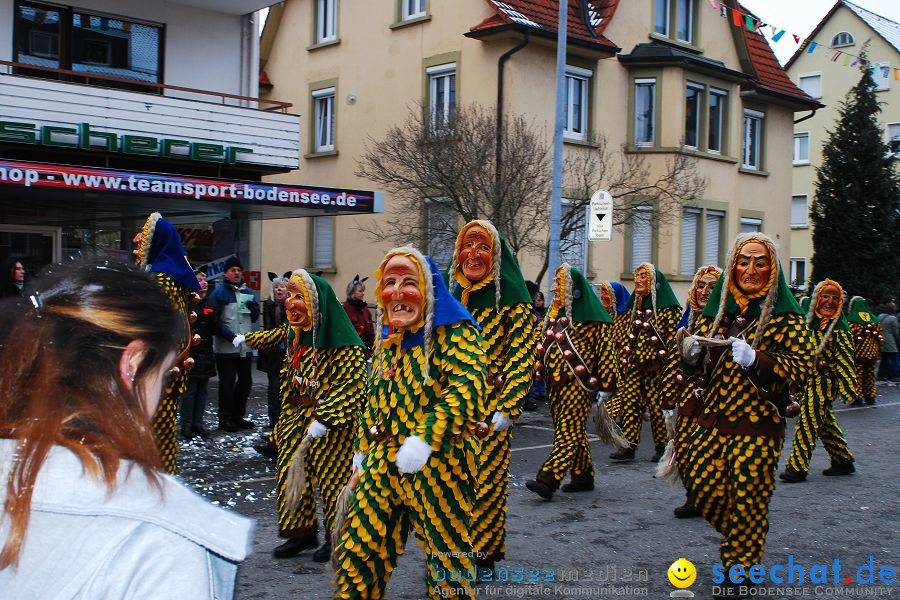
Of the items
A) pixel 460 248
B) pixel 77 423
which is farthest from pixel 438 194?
pixel 77 423

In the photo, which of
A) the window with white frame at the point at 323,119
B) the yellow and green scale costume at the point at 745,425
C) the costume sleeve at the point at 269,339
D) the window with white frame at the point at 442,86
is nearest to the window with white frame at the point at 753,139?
the window with white frame at the point at 442,86

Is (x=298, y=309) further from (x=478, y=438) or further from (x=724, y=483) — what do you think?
(x=724, y=483)

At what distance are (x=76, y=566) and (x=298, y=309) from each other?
4712 millimetres

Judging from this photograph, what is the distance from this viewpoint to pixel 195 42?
59.4 feet

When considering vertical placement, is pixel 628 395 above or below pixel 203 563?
below

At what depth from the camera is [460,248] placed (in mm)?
6234

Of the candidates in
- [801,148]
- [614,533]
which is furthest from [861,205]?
[614,533]

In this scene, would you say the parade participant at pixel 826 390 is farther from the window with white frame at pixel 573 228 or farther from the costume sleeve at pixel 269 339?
the window with white frame at pixel 573 228

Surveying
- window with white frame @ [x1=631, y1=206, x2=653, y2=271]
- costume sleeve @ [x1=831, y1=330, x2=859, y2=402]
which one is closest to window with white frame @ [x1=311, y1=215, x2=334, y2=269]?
window with white frame @ [x1=631, y1=206, x2=653, y2=271]

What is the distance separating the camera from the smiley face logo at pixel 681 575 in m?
5.56

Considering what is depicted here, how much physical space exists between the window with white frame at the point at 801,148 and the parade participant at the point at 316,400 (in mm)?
37973

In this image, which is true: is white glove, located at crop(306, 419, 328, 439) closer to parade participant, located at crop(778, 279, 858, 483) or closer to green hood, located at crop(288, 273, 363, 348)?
green hood, located at crop(288, 273, 363, 348)

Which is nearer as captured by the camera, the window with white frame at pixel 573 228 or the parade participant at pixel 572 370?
the parade participant at pixel 572 370

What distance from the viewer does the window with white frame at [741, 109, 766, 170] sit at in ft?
85.7
